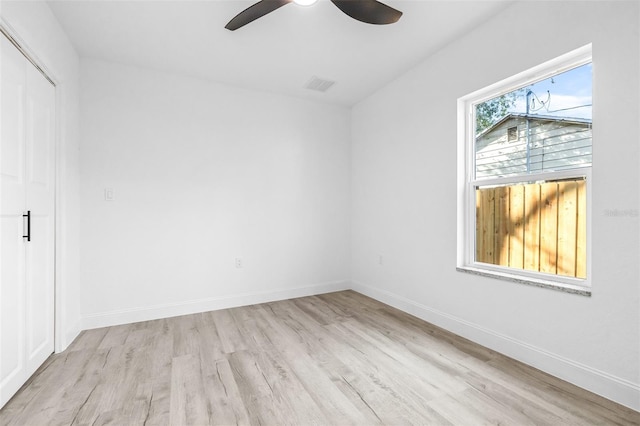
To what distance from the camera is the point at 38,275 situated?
2.13 m

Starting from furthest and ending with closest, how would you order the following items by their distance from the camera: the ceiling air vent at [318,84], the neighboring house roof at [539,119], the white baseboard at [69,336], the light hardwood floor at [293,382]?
the ceiling air vent at [318,84]
the white baseboard at [69,336]
the neighboring house roof at [539,119]
the light hardwood floor at [293,382]

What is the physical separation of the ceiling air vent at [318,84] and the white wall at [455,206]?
0.63m

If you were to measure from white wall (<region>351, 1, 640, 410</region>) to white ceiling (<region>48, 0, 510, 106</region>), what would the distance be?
12.3 inches

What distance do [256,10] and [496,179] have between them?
87.2 inches

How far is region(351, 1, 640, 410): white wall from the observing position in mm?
1719

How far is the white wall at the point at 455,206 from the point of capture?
172cm

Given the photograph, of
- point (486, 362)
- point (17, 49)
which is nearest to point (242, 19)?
point (17, 49)

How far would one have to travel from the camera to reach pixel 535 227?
7.49 feet

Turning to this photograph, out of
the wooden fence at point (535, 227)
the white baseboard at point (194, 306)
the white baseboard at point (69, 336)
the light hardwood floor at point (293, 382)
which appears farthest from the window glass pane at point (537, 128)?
the white baseboard at point (69, 336)

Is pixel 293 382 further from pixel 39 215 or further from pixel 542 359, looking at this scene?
pixel 39 215

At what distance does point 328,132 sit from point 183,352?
3113 millimetres

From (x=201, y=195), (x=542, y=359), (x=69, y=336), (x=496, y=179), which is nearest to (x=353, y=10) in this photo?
(x=496, y=179)

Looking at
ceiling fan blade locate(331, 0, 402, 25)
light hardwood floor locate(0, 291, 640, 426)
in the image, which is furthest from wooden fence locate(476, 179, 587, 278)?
ceiling fan blade locate(331, 0, 402, 25)

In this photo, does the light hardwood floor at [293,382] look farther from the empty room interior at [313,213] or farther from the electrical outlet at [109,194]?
the electrical outlet at [109,194]
